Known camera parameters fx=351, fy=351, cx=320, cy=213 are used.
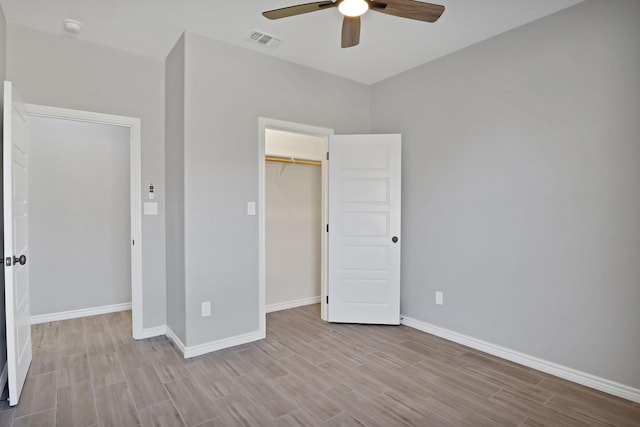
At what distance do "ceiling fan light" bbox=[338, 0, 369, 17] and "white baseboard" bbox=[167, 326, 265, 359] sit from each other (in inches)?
108

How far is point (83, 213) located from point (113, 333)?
1.52 m

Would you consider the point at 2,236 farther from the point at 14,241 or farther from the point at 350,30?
the point at 350,30

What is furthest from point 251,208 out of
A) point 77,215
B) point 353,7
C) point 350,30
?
point 77,215

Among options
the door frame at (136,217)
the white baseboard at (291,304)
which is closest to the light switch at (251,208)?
the door frame at (136,217)

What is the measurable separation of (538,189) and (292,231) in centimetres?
270

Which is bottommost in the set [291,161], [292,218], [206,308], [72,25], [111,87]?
[206,308]

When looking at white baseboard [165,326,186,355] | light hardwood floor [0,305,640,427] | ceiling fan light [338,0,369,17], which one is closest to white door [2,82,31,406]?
light hardwood floor [0,305,640,427]

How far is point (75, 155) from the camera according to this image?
13.3ft

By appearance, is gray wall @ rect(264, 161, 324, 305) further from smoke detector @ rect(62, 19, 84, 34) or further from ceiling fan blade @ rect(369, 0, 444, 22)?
ceiling fan blade @ rect(369, 0, 444, 22)

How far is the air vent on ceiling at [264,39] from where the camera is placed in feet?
9.80

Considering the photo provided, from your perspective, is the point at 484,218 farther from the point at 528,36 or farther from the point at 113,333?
the point at 113,333

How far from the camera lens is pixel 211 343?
3.07 metres

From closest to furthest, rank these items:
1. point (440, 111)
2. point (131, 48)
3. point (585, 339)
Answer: point (585, 339) < point (131, 48) < point (440, 111)

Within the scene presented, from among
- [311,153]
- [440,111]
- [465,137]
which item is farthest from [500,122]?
[311,153]
